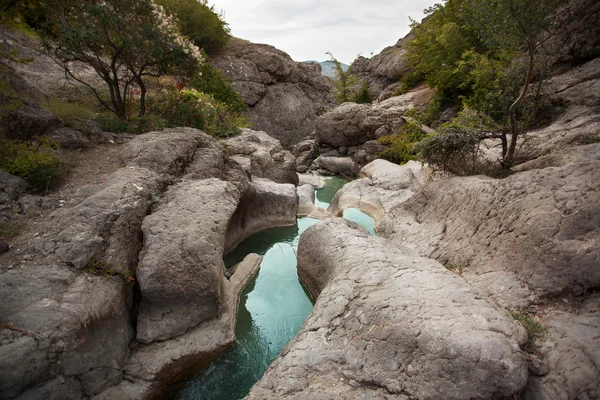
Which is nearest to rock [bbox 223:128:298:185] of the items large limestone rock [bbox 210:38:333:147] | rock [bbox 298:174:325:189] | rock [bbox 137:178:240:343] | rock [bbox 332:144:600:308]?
rock [bbox 298:174:325:189]

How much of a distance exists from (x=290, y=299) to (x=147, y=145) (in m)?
5.32

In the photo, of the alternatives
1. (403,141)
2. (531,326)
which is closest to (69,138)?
(531,326)

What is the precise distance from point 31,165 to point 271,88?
77.6ft

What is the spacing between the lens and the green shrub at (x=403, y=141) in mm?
17641

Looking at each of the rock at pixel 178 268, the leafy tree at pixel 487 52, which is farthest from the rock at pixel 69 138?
the leafy tree at pixel 487 52

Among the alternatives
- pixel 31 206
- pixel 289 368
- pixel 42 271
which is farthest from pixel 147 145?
pixel 289 368

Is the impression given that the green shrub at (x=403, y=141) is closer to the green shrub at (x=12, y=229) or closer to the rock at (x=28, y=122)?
the rock at (x=28, y=122)

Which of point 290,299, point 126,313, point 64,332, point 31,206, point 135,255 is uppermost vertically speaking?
point 31,206

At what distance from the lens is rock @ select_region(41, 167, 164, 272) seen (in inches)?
193

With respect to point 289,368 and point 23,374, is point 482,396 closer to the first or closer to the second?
point 289,368

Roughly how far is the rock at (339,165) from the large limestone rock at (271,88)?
26.8 ft

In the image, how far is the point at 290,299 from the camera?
7.42m

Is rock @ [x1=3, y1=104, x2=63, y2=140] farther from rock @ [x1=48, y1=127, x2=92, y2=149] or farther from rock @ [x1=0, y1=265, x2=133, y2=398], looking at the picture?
rock @ [x1=0, y1=265, x2=133, y2=398]

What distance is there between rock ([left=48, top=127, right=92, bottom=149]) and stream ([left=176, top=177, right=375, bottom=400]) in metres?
4.99
